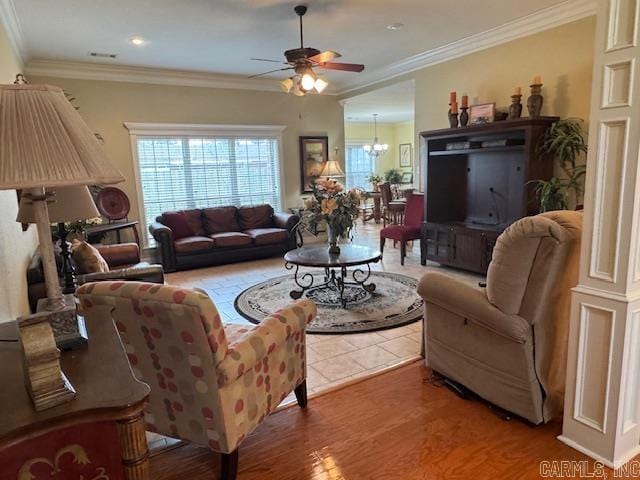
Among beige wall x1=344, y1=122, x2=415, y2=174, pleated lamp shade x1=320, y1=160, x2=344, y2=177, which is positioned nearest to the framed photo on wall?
beige wall x1=344, y1=122, x2=415, y2=174

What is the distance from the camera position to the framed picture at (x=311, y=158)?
7684 mm

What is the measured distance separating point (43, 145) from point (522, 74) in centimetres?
498

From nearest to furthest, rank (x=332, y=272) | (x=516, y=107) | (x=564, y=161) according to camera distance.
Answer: (x=564, y=161)
(x=516, y=107)
(x=332, y=272)

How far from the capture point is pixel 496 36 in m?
4.89

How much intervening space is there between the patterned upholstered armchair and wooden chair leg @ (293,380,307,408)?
326 mm

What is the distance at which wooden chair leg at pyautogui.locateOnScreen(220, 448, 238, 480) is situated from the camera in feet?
6.15

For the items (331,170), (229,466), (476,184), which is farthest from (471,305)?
(331,170)

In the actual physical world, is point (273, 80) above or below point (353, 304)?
above

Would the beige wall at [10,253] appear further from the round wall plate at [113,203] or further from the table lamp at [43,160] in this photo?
the round wall plate at [113,203]

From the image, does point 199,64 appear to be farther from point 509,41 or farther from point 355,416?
point 355,416

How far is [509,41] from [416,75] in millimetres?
1514

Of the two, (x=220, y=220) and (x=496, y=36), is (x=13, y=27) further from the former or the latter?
(x=496, y=36)

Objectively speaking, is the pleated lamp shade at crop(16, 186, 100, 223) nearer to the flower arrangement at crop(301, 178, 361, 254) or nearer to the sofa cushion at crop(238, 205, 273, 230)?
the flower arrangement at crop(301, 178, 361, 254)

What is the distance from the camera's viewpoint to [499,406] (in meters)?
2.33
